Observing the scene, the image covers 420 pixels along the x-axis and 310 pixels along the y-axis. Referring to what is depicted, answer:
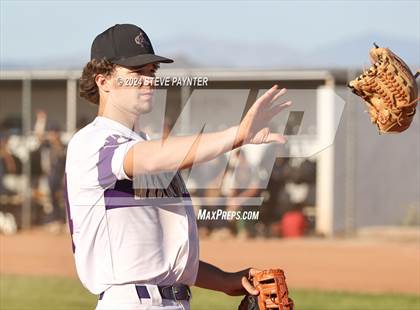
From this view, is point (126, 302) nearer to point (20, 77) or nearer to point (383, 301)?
point (383, 301)

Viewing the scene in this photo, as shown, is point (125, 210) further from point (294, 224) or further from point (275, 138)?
point (294, 224)

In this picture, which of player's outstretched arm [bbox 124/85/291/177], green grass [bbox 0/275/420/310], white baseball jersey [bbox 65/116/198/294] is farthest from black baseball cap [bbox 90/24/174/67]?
green grass [bbox 0/275/420/310]

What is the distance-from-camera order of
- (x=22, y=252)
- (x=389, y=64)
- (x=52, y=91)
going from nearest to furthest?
(x=389, y=64) < (x=22, y=252) < (x=52, y=91)

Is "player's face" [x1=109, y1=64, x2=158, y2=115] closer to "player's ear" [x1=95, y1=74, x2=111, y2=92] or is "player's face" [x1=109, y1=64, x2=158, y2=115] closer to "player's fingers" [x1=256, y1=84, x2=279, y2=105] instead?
"player's ear" [x1=95, y1=74, x2=111, y2=92]

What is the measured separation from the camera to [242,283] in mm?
4164

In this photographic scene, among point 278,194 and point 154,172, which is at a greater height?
point 154,172

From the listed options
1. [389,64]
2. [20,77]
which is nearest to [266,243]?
[20,77]

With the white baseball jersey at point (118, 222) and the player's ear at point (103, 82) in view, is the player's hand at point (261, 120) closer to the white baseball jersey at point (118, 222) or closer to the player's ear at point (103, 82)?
the white baseball jersey at point (118, 222)

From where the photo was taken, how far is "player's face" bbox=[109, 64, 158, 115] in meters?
3.84

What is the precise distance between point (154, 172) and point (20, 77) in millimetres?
16613

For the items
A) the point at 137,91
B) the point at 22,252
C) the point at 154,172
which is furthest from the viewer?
the point at 22,252

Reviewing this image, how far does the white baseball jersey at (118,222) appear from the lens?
3.79 metres

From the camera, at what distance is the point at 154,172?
142 inches

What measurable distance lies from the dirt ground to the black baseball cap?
332 inches
